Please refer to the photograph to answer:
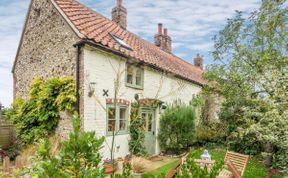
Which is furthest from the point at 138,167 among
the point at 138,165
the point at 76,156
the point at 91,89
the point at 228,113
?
the point at 228,113

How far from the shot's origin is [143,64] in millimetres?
11938

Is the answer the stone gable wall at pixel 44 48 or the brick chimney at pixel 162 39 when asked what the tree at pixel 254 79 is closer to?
the stone gable wall at pixel 44 48

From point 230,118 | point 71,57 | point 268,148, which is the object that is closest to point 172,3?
point 71,57

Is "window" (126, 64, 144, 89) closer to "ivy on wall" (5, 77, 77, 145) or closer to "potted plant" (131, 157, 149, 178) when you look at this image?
"ivy on wall" (5, 77, 77, 145)

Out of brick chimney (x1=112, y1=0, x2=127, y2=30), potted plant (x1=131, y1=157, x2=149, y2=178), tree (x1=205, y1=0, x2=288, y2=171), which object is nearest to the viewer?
potted plant (x1=131, y1=157, x2=149, y2=178)

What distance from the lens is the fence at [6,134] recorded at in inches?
405

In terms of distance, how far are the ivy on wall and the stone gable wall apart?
55 centimetres

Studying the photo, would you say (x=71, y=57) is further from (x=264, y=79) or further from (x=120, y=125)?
(x=264, y=79)

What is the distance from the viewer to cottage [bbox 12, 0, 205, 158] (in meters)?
9.32

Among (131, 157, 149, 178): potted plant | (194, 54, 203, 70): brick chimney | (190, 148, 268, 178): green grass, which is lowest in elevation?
(190, 148, 268, 178): green grass

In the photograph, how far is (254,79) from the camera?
37.6 ft

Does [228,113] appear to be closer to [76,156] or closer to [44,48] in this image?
[44,48]

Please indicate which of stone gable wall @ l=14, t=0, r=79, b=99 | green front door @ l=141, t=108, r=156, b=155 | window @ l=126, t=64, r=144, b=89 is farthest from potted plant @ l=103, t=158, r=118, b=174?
green front door @ l=141, t=108, r=156, b=155

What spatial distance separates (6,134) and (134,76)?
19.9 ft
